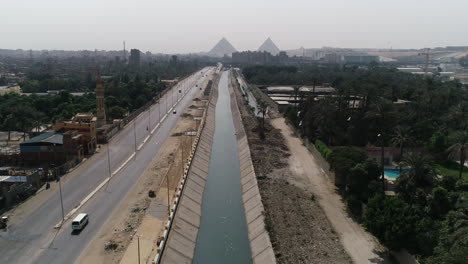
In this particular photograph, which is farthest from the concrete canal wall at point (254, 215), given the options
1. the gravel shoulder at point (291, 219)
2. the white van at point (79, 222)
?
the white van at point (79, 222)

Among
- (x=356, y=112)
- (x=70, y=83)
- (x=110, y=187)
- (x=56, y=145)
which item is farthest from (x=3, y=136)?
(x=70, y=83)

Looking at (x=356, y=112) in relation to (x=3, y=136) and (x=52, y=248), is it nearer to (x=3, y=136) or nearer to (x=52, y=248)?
(x=52, y=248)

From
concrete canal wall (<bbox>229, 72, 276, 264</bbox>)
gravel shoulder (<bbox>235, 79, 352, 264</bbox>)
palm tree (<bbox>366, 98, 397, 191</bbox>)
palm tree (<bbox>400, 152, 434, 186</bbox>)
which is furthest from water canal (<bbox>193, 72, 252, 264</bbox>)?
palm tree (<bbox>400, 152, 434, 186</bbox>)

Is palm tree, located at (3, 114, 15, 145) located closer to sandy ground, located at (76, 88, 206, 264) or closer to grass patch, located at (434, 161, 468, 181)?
sandy ground, located at (76, 88, 206, 264)

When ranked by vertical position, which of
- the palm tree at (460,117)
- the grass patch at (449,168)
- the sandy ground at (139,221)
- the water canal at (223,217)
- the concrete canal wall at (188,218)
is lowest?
the water canal at (223,217)

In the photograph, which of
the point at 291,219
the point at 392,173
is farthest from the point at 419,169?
the point at 392,173

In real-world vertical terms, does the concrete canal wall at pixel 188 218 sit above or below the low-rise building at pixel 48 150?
below

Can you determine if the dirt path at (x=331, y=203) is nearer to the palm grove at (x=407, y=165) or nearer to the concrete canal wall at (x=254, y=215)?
the palm grove at (x=407, y=165)
